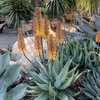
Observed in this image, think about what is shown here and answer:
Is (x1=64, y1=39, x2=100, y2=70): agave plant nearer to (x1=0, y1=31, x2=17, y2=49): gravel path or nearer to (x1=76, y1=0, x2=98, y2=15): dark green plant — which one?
(x1=76, y1=0, x2=98, y2=15): dark green plant

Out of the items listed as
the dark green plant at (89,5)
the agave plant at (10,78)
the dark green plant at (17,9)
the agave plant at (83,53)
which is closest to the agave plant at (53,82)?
the agave plant at (83,53)

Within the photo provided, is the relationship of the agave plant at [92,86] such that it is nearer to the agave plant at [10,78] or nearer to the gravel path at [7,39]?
the agave plant at [10,78]

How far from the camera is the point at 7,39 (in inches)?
420

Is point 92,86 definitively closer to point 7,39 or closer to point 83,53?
point 83,53

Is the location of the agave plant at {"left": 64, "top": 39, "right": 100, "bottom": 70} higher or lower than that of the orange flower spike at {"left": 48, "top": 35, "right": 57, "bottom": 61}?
lower

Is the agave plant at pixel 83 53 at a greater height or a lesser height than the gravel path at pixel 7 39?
greater

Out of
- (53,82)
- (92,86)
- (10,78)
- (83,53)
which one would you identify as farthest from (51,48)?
(83,53)

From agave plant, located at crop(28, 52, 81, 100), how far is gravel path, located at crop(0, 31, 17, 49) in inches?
162

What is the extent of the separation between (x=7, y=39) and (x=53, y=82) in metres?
5.65

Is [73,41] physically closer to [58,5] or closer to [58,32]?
[58,32]

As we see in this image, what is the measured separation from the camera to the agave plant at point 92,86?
4.98 meters

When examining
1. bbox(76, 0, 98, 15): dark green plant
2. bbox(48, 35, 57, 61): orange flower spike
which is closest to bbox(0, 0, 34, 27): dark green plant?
bbox(76, 0, 98, 15): dark green plant

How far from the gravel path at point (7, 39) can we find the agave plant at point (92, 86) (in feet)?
14.5

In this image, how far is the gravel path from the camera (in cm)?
977
